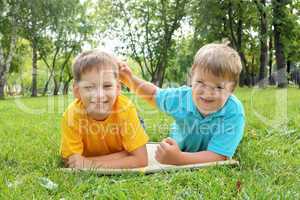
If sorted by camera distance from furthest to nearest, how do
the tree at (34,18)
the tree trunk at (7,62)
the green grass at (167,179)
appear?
the tree at (34,18) → the tree trunk at (7,62) → the green grass at (167,179)

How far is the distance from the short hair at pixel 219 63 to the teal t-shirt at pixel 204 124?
0.30m

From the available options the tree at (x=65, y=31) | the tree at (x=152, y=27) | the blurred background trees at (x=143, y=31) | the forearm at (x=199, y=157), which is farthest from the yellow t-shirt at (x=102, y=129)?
the tree at (x=152, y=27)

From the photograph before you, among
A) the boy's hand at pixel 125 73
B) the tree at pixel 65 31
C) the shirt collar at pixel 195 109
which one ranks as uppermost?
the tree at pixel 65 31

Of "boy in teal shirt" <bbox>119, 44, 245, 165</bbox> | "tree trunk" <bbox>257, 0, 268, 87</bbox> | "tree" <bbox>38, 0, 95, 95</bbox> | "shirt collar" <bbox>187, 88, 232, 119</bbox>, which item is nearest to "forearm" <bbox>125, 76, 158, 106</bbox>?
"boy in teal shirt" <bbox>119, 44, 245, 165</bbox>

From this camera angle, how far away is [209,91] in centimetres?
331

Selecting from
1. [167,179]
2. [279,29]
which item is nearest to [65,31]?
[279,29]

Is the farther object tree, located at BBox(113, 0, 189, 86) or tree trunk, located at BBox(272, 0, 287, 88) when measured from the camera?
tree, located at BBox(113, 0, 189, 86)

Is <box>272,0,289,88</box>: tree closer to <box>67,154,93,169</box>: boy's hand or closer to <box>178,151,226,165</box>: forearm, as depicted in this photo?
<box>178,151,226,165</box>: forearm

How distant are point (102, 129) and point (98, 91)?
1.04 feet

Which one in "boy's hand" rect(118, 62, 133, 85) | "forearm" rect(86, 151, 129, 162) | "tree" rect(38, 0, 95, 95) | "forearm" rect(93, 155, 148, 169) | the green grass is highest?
"tree" rect(38, 0, 95, 95)

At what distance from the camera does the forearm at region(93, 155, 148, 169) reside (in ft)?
10.3

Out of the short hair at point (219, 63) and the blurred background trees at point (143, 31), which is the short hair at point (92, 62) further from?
the blurred background trees at point (143, 31)

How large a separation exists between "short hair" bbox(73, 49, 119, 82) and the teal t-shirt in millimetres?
699

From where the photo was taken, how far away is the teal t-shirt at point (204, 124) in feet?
11.1
